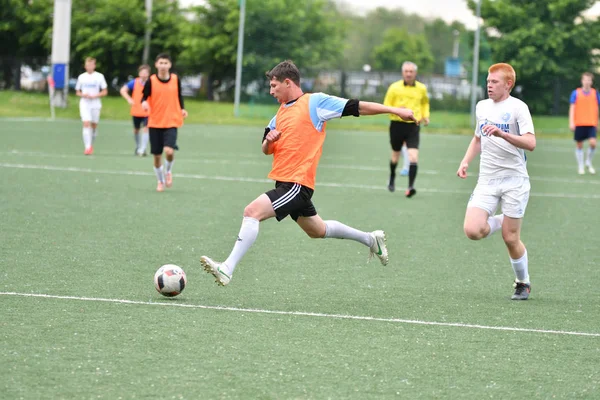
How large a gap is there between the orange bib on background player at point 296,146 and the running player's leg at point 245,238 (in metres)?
0.27

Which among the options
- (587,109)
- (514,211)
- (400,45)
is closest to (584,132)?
(587,109)

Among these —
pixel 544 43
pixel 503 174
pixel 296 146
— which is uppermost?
pixel 544 43

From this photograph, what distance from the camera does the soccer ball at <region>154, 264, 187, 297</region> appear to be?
761cm

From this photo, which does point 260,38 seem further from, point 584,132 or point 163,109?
point 163,109

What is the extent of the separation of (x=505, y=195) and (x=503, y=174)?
16cm

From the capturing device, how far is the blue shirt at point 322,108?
8062 mm

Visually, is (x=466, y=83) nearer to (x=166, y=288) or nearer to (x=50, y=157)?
(x=50, y=157)

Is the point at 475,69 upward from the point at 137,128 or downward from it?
upward

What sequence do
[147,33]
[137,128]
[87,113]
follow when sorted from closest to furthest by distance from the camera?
[87,113] → [137,128] → [147,33]

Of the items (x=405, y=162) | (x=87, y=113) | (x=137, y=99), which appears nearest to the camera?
(x=405, y=162)

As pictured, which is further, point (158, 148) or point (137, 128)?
point (137, 128)

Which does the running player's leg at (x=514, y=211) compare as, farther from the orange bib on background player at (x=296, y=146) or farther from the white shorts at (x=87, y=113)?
the white shorts at (x=87, y=113)

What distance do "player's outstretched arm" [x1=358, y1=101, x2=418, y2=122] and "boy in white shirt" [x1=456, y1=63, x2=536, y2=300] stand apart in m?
0.65

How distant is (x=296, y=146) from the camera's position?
26.5 ft
